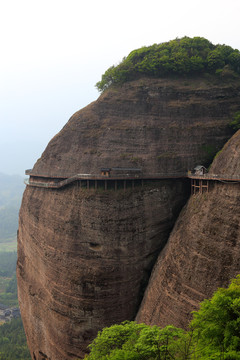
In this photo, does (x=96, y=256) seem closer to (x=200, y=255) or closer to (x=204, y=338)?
(x=200, y=255)

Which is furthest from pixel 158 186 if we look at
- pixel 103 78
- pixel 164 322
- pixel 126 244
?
pixel 103 78

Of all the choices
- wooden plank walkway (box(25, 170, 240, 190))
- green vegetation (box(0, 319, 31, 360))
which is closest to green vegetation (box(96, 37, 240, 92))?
wooden plank walkway (box(25, 170, 240, 190))

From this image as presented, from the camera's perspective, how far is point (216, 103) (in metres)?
37.7

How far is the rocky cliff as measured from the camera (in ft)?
108

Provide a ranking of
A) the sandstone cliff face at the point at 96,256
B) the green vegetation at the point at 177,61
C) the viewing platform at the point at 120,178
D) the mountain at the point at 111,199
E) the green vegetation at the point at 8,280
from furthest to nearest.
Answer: the green vegetation at the point at 8,280
the green vegetation at the point at 177,61
the viewing platform at the point at 120,178
the mountain at the point at 111,199
the sandstone cliff face at the point at 96,256

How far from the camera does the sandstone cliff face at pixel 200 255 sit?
24.5 m

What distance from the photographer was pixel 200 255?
2623 cm

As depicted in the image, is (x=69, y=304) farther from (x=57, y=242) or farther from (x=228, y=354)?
(x=228, y=354)

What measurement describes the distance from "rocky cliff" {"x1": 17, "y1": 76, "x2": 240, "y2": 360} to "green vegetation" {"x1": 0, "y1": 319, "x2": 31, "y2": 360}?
2496 cm

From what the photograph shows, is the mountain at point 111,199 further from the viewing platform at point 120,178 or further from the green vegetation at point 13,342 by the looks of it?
the green vegetation at point 13,342

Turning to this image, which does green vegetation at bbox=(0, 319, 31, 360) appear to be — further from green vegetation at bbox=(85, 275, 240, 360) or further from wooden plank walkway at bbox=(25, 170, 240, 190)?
green vegetation at bbox=(85, 275, 240, 360)

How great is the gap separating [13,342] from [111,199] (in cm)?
5856

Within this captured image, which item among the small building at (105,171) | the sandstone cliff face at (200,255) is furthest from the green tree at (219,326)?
the small building at (105,171)

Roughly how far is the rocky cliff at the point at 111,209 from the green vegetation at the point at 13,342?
24964mm
